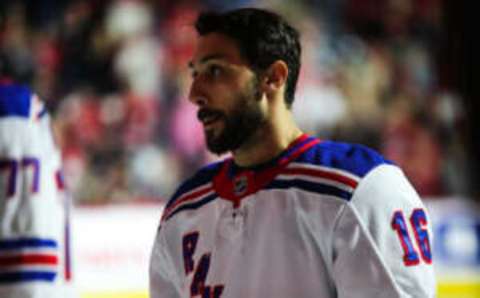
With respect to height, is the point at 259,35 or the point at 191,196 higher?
the point at 259,35

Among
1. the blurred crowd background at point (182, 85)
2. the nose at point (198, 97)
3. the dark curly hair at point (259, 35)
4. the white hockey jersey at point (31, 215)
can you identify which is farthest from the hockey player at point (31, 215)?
the blurred crowd background at point (182, 85)

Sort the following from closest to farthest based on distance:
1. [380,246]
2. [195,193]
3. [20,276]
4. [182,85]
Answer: [20,276], [380,246], [195,193], [182,85]

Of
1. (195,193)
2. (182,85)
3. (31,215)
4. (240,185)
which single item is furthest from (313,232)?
(182,85)

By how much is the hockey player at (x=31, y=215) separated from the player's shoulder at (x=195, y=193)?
328mm

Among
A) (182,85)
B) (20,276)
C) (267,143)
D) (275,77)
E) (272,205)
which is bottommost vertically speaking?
(20,276)

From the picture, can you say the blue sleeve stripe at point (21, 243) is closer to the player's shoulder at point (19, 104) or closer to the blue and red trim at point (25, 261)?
the blue and red trim at point (25, 261)

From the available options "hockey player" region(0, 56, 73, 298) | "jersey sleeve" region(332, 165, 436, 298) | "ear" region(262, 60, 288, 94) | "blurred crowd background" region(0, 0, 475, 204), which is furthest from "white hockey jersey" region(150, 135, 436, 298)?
"blurred crowd background" region(0, 0, 475, 204)

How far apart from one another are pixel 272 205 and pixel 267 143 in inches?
5.4

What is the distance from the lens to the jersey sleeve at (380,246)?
57.7 inches

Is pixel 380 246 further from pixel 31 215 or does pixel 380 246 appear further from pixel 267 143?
pixel 31 215

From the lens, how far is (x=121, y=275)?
4.15 m

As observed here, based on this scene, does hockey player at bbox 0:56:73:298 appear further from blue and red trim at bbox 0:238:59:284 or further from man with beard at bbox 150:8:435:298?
man with beard at bbox 150:8:435:298

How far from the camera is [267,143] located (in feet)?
5.49

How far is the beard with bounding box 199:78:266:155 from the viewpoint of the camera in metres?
1.65
